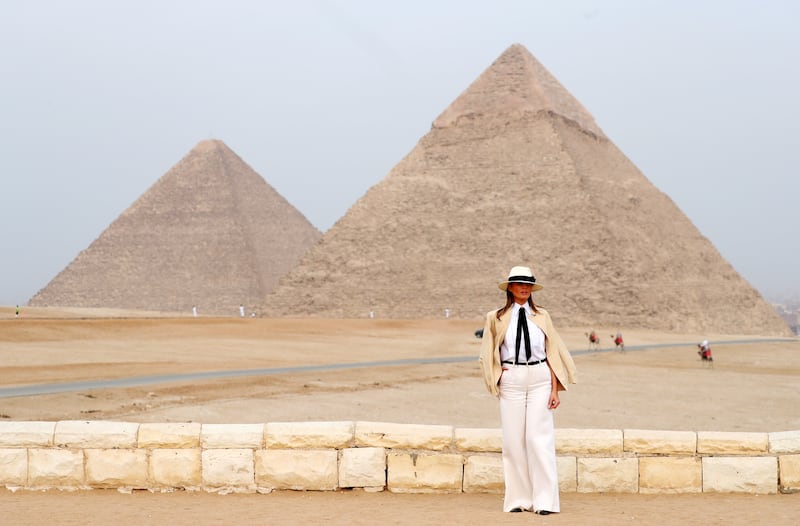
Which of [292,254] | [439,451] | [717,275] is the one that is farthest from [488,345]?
[292,254]

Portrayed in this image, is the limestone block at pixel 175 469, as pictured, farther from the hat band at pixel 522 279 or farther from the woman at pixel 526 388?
the hat band at pixel 522 279

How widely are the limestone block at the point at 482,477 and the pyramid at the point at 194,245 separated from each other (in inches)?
3006

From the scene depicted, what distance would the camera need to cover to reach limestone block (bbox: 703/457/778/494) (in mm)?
6297

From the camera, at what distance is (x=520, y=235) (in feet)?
203

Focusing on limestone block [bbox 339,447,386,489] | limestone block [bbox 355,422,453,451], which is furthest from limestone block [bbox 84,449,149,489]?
limestone block [bbox 355,422,453,451]

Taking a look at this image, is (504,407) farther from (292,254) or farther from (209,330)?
(292,254)

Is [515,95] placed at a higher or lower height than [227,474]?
higher

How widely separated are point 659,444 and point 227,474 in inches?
113

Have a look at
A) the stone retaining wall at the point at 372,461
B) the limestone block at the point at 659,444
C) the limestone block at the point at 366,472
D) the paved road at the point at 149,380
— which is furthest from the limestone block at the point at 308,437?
the paved road at the point at 149,380

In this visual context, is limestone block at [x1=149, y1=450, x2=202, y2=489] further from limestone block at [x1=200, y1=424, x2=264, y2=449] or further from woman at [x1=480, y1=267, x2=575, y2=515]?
woman at [x1=480, y1=267, x2=575, y2=515]

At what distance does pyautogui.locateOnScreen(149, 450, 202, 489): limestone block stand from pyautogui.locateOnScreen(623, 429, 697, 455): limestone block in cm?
285

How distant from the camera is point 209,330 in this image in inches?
1262

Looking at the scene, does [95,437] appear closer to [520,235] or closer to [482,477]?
[482,477]

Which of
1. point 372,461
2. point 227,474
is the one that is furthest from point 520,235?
point 227,474
